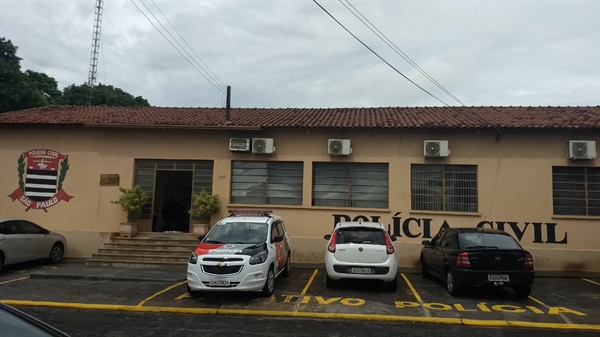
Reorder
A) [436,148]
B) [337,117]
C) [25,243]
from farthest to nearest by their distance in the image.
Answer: [337,117], [436,148], [25,243]

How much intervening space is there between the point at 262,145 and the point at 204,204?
2706mm

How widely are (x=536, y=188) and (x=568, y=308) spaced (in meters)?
5.57

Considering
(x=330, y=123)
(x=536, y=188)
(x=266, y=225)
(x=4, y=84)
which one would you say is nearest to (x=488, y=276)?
(x=266, y=225)

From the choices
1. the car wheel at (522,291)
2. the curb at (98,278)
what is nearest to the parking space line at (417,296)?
the car wheel at (522,291)

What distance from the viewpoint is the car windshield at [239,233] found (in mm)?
9266

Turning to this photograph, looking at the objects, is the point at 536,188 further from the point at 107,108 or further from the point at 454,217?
the point at 107,108

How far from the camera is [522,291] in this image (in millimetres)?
8883

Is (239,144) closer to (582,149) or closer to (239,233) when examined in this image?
(239,233)

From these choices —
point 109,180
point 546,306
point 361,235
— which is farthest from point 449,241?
point 109,180

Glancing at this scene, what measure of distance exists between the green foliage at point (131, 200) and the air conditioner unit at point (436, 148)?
30.7 feet

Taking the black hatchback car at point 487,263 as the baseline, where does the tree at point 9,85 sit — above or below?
above

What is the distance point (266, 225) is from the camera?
9.73 m

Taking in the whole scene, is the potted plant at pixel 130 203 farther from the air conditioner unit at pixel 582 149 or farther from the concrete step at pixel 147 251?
the air conditioner unit at pixel 582 149

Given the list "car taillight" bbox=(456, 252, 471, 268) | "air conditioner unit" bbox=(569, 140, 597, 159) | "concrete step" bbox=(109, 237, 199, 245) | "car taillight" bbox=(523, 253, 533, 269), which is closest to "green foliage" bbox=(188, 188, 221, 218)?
"concrete step" bbox=(109, 237, 199, 245)
